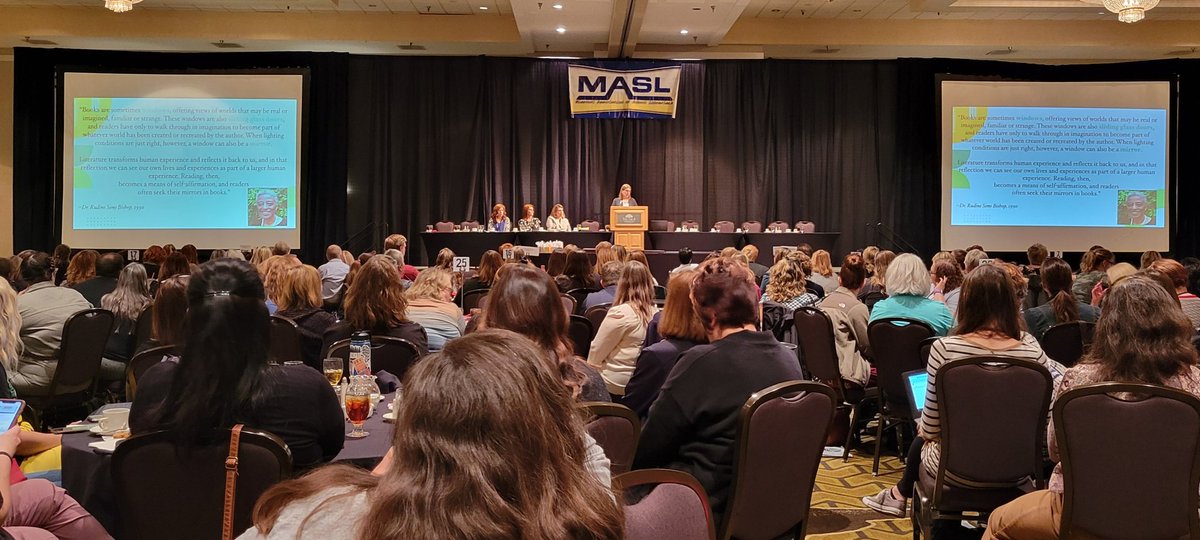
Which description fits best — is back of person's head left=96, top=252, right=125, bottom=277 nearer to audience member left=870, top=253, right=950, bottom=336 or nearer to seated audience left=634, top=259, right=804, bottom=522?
audience member left=870, top=253, right=950, bottom=336

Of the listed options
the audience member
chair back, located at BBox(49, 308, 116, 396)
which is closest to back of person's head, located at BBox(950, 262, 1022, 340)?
the audience member

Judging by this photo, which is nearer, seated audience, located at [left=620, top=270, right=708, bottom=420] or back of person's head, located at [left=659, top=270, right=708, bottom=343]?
seated audience, located at [left=620, top=270, right=708, bottom=420]

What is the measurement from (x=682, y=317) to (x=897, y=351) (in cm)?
159

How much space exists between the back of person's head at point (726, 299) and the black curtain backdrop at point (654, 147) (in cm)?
1211

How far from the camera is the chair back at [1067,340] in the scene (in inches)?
190

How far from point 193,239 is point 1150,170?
1368cm

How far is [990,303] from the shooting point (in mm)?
3367

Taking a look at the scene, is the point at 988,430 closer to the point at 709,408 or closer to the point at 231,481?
the point at 709,408

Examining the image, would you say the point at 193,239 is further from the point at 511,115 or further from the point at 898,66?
the point at 898,66

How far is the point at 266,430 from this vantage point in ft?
7.60

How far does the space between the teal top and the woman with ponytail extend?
396mm

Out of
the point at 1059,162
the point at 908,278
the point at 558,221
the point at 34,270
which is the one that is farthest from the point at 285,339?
the point at 1059,162

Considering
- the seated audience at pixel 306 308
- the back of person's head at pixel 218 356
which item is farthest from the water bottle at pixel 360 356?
the seated audience at pixel 306 308

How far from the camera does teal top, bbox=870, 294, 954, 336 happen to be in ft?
16.3
